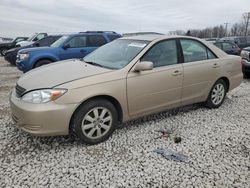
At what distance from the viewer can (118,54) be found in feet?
13.8

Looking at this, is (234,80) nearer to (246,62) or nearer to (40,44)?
(246,62)

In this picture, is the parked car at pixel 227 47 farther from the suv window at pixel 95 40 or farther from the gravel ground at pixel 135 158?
the gravel ground at pixel 135 158

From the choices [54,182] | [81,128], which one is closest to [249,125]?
[81,128]

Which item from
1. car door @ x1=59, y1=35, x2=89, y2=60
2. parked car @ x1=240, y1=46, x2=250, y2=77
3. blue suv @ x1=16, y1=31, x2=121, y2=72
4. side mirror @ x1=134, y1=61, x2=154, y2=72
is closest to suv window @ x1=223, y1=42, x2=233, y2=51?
parked car @ x1=240, y1=46, x2=250, y2=77

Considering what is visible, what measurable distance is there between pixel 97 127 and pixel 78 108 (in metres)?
0.44

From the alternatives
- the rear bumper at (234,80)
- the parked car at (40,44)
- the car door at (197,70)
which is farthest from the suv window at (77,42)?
the rear bumper at (234,80)

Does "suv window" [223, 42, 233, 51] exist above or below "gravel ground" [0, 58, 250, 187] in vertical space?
above

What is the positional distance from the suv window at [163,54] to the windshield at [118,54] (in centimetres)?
17

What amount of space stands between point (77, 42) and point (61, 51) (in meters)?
0.74

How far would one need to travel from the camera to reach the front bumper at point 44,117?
3139 mm

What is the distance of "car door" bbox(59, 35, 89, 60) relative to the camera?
8.34 metres

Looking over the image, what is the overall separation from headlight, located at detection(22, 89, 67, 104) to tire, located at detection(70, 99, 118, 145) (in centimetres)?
36

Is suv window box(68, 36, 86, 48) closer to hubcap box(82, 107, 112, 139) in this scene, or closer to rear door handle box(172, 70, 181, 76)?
rear door handle box(172, 70, 181, 76)

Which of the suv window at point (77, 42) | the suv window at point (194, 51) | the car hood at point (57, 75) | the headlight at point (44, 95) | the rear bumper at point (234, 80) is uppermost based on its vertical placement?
the suv window at point (77, 42)
